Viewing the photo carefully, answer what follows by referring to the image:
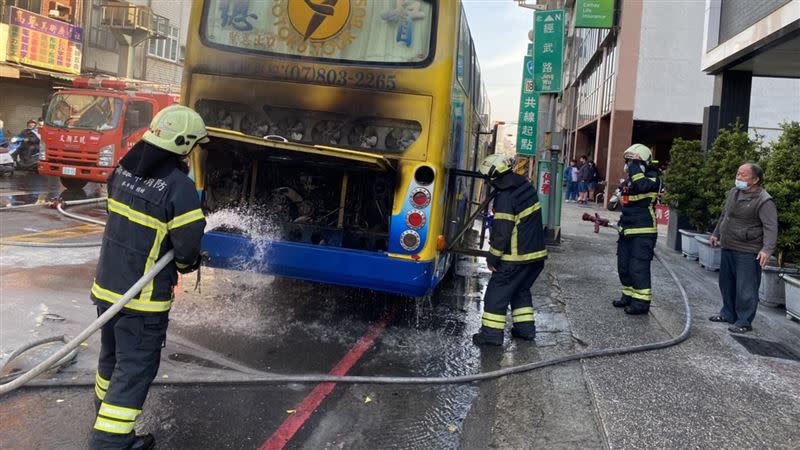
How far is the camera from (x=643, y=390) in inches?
170

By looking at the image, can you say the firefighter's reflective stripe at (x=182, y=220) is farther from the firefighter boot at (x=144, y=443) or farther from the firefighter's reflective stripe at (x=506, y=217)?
the firefighter's reflective stripe at (x=506, y=217)

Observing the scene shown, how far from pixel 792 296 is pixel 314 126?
5152mm

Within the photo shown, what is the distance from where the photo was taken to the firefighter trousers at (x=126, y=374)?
3.06 meters

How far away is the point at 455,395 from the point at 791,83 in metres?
21.3

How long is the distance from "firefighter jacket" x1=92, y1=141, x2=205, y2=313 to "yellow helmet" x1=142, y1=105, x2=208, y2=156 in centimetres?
5

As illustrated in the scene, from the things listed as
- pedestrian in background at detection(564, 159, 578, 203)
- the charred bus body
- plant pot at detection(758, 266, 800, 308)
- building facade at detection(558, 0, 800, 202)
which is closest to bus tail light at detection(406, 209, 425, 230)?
the charred bus body

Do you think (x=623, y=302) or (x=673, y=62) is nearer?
(x=623, y=302)

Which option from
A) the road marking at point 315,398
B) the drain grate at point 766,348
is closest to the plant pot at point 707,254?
the drain grate at point 766,348

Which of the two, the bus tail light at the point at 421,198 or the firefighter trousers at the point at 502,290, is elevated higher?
the bus tail light at the point at 421,198

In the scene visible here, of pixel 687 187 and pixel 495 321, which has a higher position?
pixel 687 187

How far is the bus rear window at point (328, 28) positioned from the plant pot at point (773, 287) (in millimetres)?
4855

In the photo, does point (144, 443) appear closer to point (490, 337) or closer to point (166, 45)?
point (490, 337)

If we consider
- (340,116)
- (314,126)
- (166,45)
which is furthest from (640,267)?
(166,45)

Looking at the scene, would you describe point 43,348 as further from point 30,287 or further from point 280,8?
point 280,8
